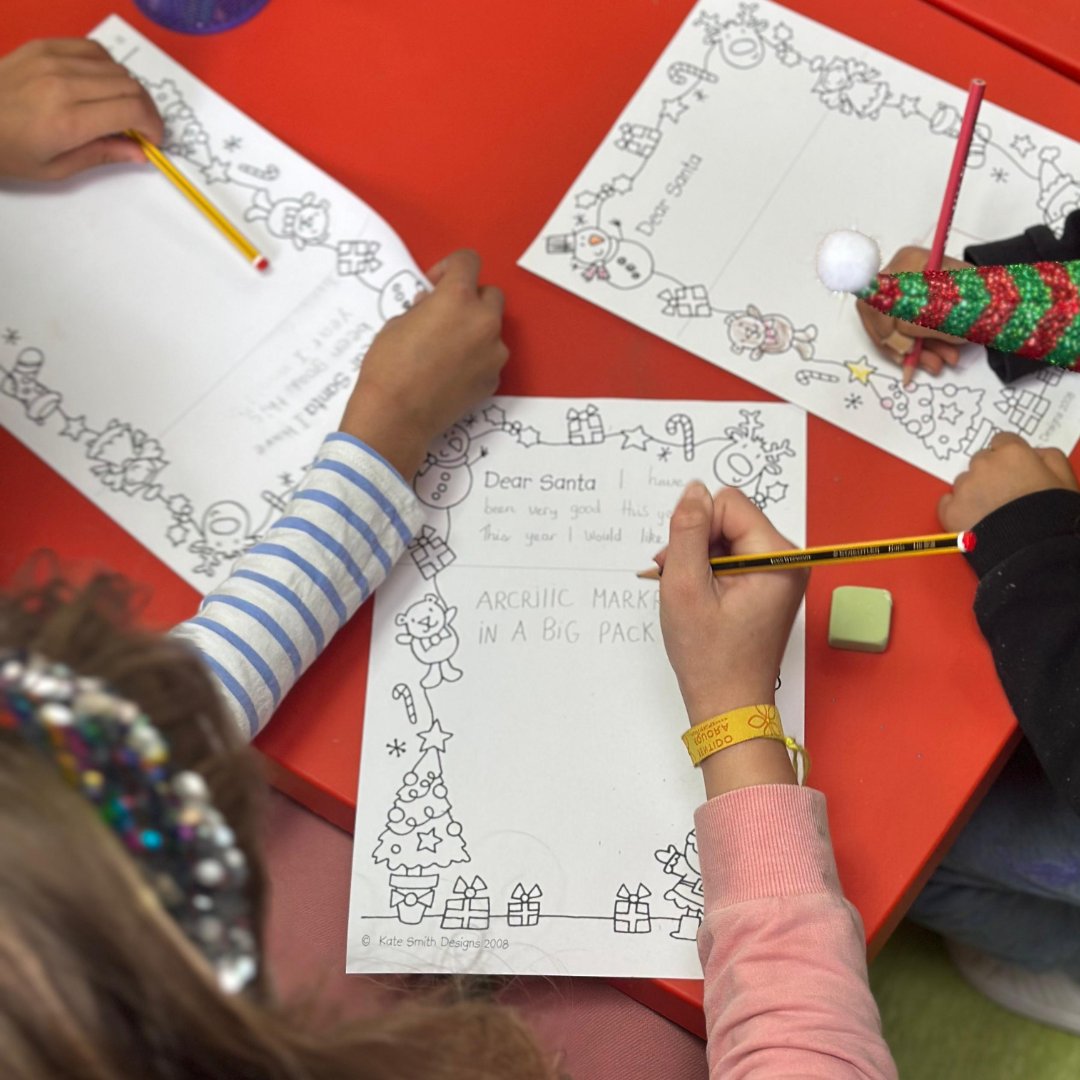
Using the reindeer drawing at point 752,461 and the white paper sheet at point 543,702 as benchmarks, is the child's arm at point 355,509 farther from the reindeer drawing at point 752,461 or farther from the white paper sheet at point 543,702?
the reindeer drawing at point 752,461

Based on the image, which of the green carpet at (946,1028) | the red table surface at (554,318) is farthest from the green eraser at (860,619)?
the green carpet at (946,1028)

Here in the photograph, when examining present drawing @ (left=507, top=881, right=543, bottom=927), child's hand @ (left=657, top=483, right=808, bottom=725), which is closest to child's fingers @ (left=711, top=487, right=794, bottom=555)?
child's hand @ (left=657, top=483, right=808, bottom=725)

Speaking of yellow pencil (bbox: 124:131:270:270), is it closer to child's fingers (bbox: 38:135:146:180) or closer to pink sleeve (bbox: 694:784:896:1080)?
child's fingers (bbox: 38:135:146:180)

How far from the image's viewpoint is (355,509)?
67 cm

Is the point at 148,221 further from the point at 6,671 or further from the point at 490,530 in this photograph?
the point at 6,671

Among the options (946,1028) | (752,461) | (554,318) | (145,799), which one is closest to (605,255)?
(554,318)

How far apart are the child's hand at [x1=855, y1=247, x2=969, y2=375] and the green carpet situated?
23.1 inches

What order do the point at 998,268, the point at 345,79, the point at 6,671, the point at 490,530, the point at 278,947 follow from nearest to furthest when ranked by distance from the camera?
the point at 6,671 < the point at 278,947 < the point at 998,268 < the point at 490,530 < the point at 345,79

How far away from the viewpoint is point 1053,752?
0.63 metres

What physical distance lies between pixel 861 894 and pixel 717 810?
0.09 metres

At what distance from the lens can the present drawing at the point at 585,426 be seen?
712mm

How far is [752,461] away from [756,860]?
235mm

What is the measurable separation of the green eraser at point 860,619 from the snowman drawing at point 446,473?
23 cm

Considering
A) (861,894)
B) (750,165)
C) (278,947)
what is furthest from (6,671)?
(750,165)
